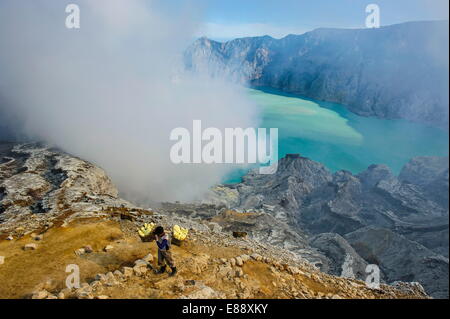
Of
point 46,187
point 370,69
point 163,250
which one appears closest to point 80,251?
point 163,250

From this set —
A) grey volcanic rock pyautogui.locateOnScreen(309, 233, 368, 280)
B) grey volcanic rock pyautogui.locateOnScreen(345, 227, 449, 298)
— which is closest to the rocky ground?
grey volcanic rock pyautogui.locateOnScreen(309, 233, 368, 280)

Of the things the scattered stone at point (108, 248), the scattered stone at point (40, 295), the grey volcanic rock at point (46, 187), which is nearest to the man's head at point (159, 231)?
the scattered stone at point (40, 295)


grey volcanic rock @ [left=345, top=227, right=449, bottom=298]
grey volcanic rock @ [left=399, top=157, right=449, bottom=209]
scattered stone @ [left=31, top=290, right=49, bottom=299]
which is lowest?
grey volcanic rock @ [left=345, top=227, right=449, bottom=298]

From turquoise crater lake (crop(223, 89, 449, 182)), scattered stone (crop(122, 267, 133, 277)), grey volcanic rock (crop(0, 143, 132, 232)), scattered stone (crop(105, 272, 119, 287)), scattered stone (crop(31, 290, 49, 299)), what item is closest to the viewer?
scattered stone (crop(31, 290, 49, 299))

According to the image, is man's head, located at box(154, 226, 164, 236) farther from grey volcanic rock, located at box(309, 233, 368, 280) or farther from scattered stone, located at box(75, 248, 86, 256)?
grey volcanic rock, located at box(309, 233, 368, 280)

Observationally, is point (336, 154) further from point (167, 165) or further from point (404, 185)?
point (167, 165)

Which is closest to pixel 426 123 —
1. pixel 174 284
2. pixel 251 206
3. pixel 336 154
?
pixel 336 154
